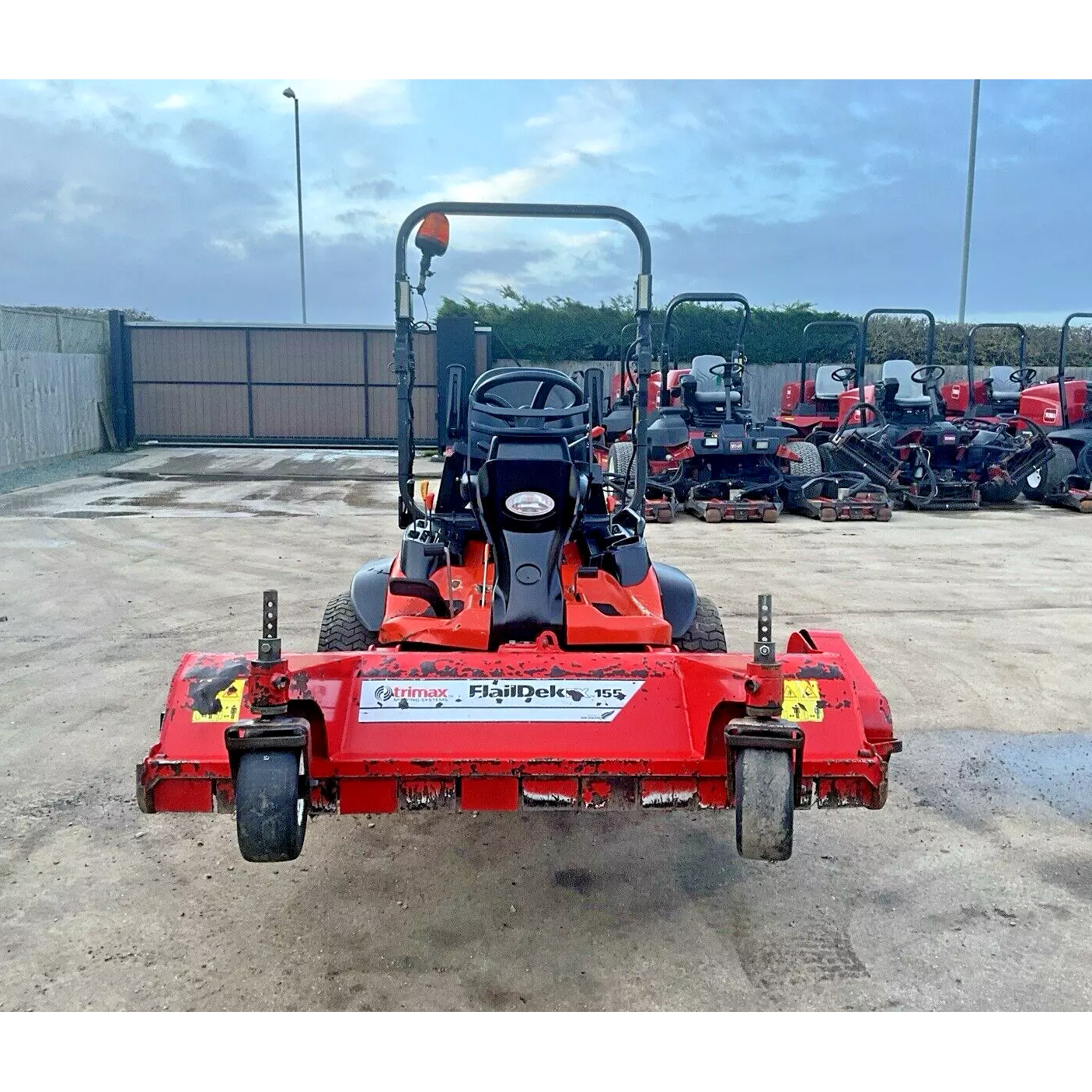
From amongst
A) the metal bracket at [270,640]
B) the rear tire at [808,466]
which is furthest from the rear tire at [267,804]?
the rear tire at [808,466]

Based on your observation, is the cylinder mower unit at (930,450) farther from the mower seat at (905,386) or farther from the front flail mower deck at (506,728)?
the front flail mower deck at (506,728)

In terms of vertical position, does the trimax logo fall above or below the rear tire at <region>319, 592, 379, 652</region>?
above

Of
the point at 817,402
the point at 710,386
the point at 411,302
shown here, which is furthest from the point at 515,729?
the point at 817,402

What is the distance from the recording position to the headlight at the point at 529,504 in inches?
153

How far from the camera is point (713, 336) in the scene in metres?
23.7

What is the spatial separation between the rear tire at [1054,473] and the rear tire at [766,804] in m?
12.8

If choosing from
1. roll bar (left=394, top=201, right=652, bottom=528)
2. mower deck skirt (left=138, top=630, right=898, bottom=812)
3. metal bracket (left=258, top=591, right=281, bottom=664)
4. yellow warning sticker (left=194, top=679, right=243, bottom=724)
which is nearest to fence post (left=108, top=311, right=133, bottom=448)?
roll bar (left=394, top=201, right=652, bottom=528)

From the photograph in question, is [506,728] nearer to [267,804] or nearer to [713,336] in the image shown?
[267,804]

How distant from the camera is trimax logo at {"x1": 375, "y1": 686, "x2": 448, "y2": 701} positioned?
316cm

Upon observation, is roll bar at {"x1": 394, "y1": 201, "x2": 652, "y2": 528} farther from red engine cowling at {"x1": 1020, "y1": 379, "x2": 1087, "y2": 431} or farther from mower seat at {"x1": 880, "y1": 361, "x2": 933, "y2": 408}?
red engine cowling at {"x1": 1020, "y1": 379, "x2": 1087, "y2": 431}

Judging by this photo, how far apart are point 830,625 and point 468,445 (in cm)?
347

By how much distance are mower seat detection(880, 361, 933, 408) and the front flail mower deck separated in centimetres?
1157

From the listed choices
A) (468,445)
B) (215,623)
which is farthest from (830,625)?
(215,623)

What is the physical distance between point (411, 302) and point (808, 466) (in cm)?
951
